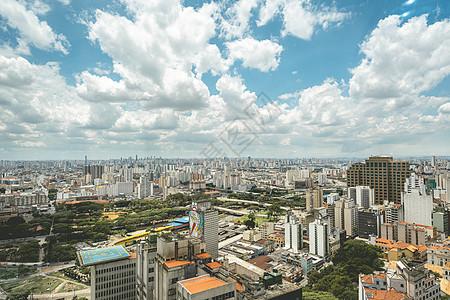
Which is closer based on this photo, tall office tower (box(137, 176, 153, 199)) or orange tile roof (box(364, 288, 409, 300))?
orange tile roof (box(364, 288, 409, 300))

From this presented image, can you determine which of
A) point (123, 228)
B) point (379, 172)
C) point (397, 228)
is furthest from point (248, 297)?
point (379, 172)

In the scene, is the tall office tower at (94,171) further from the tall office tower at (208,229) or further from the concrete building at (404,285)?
the concrete building at (404,285)

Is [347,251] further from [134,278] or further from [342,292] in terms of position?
[134,278]

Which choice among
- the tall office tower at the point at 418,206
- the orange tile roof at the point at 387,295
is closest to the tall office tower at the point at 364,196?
the tall office tower at the point at 418,206

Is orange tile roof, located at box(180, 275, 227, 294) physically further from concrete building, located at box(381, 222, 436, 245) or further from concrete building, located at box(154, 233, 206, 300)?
concrete building, located at box(381, 222, 436, 245)

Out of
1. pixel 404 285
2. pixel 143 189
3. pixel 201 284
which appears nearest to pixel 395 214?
pixel 404 285

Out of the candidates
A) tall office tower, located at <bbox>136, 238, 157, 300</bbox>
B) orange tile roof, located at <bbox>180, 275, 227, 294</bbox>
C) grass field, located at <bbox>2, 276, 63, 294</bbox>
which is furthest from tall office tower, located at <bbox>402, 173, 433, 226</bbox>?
grass field, located at <bbox>2, 276, 63, 294</bbox>

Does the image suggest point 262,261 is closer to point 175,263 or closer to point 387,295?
point 387,295
